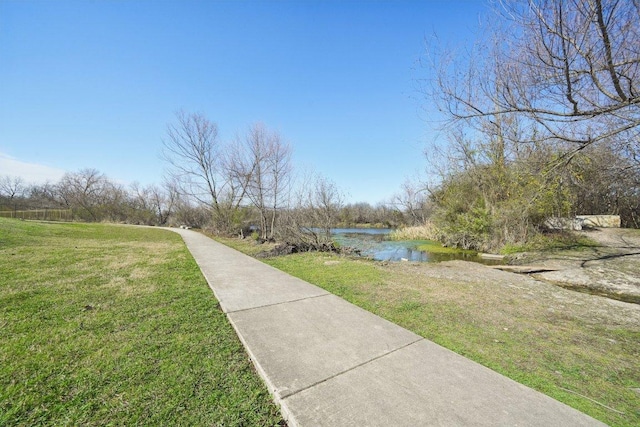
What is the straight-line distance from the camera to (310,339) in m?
2.47

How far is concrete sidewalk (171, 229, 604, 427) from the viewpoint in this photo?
4.98 ft

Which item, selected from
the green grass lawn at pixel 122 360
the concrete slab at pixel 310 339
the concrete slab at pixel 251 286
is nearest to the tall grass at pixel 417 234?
the concrete slab at pixel 251 286

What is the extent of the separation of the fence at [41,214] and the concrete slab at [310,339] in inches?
1631

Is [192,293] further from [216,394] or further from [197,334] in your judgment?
[216,394]

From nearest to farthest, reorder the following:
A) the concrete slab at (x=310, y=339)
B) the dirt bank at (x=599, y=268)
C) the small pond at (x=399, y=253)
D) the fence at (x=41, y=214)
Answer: the concrete slab at (x=310, y=339)
the dirt bank at (x=599, y=268)
the small pond at (x=399, y=253)
the fence at (x=41, y=214)

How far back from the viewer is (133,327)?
8.98ft

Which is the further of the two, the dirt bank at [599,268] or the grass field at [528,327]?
the dirt bank at [599,268]

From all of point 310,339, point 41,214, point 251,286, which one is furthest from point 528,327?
point 41,214

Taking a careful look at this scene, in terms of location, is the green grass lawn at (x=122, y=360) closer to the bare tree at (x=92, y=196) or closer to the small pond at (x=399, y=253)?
the small pond at (x=399, y=253)

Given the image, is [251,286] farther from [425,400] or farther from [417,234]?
[417,234]

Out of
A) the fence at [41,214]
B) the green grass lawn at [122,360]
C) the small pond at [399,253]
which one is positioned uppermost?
the fence at [41,214]

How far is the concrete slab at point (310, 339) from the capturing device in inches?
76.4

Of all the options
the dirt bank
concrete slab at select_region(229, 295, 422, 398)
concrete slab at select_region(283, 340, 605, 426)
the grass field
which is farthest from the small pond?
concrete slab at select_region(283, 340, 605, 426)

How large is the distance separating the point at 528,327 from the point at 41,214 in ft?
152
